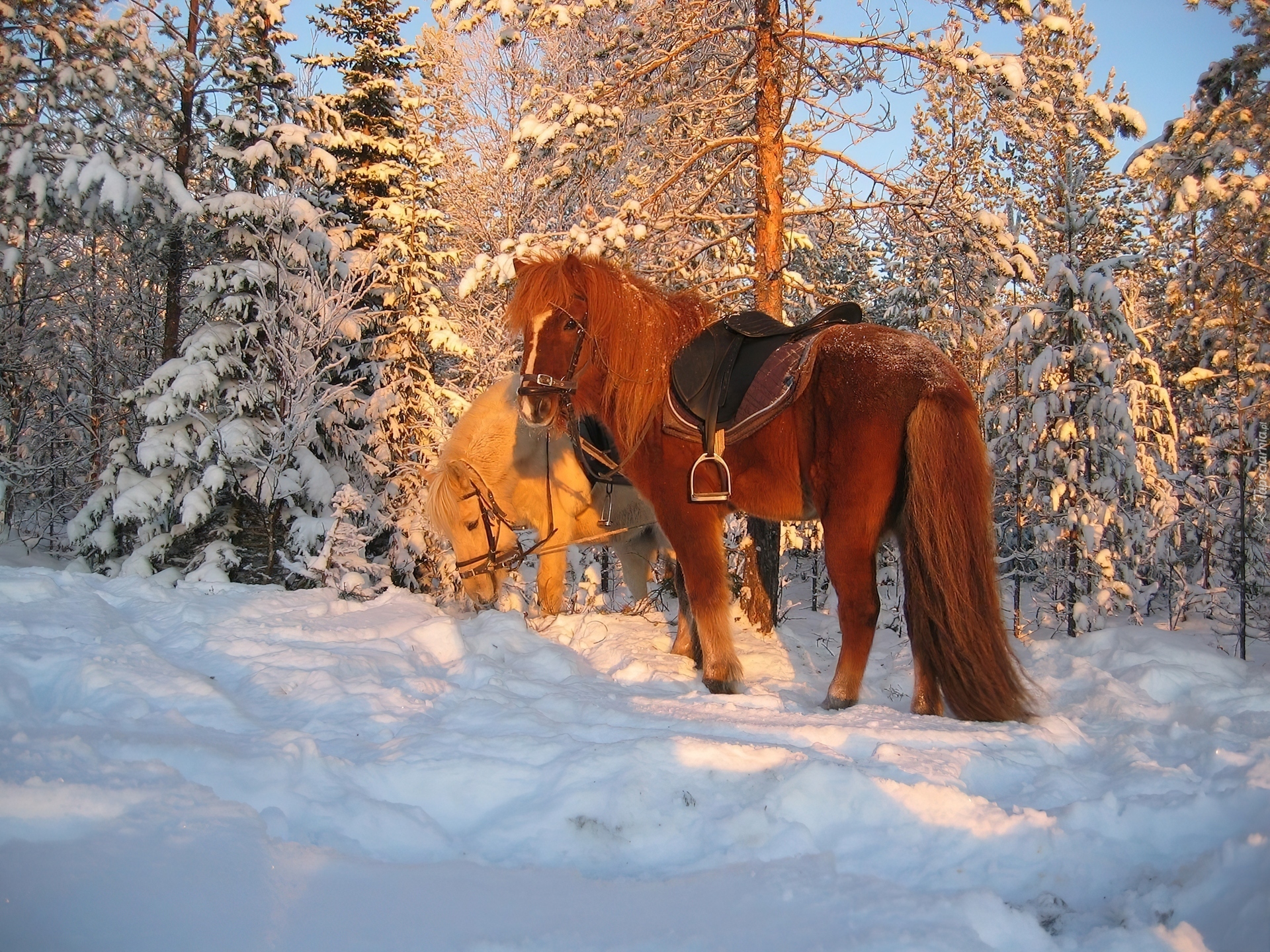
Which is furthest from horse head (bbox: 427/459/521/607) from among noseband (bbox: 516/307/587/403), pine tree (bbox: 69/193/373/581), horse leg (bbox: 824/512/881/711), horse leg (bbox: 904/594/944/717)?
horse leg (bbox: 904/594/944/717)

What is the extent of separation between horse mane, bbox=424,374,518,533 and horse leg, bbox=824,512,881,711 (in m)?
3.50

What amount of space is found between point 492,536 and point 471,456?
813 millimetres

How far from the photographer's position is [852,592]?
4105 mm

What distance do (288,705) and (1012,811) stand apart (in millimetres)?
3045

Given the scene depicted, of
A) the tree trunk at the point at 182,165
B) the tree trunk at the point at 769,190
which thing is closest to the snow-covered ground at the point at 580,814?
the tree trunk at the point at 769,190

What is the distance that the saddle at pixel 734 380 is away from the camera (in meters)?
4.36

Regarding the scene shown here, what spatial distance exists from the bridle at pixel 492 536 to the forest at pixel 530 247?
0.87 meters

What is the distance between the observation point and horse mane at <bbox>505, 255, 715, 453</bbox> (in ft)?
15.0

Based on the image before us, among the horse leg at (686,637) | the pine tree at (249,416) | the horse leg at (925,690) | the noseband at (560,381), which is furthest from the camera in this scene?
the pine tree at (249,416)

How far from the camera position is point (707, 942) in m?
1.72

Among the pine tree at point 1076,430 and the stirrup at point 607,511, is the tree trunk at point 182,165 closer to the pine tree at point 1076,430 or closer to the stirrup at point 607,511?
the stirrup at point 607,511

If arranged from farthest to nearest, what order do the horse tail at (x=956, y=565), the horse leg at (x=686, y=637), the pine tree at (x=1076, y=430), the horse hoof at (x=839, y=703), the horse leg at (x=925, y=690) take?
the pine tree at (x=1076, y=430), the horse leg at (x=686, y=637), the horse hoof at (x=839, y=703), the horse leg at (x=925, y=690), the horse tail at (x=956, y=565)

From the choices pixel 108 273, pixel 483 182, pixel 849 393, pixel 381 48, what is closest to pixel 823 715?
pixel 849 393

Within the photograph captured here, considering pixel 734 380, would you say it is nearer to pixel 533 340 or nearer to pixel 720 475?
pixel 720 475
